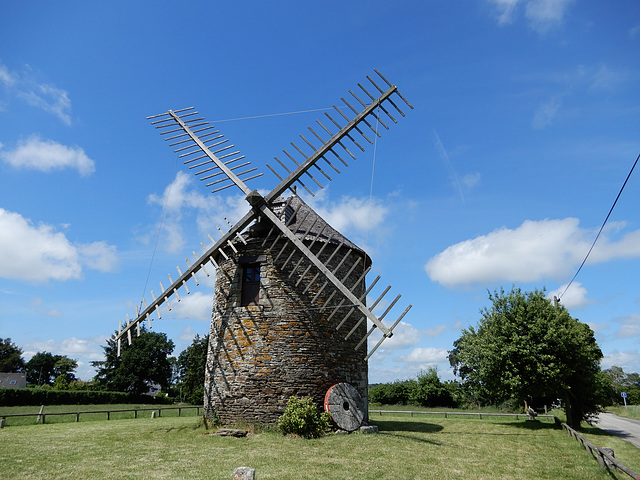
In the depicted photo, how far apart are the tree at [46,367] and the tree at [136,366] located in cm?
2544

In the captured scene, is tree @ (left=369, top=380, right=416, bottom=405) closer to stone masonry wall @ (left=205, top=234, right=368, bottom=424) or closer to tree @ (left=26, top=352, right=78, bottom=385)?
stone masonry wall @ (left=205, top=234, right=368, bottom=424)

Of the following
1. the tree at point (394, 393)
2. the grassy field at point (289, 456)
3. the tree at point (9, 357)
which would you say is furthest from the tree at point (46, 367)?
the grassy field at point (289, 456)

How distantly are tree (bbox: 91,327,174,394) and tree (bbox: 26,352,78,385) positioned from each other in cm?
2544

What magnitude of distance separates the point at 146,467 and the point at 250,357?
467cm

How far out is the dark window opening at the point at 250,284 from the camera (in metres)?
12.8

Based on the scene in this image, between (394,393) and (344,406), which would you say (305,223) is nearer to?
(344,406)

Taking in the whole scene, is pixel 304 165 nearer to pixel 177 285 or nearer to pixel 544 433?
pixel 177 285

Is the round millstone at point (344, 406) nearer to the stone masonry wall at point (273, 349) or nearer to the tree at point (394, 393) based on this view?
the stone masonry wall at point (273, 349)

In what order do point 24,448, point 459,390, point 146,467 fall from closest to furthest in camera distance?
point 146,467 < point 24,448 < point 459,390

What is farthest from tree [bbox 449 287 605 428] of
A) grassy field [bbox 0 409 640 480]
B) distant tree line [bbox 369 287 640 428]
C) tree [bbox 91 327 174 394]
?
tree [bbox 91 327 174 394]

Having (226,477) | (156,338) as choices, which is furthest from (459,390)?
(156,338)

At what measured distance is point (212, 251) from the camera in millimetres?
13109

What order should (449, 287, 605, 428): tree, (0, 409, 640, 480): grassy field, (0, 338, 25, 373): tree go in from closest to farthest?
(0, 409, 640, 480): grassy field < (449, 287, 605, 428): tree < (0, 338, 25, 373): tree

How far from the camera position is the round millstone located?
444 inches
